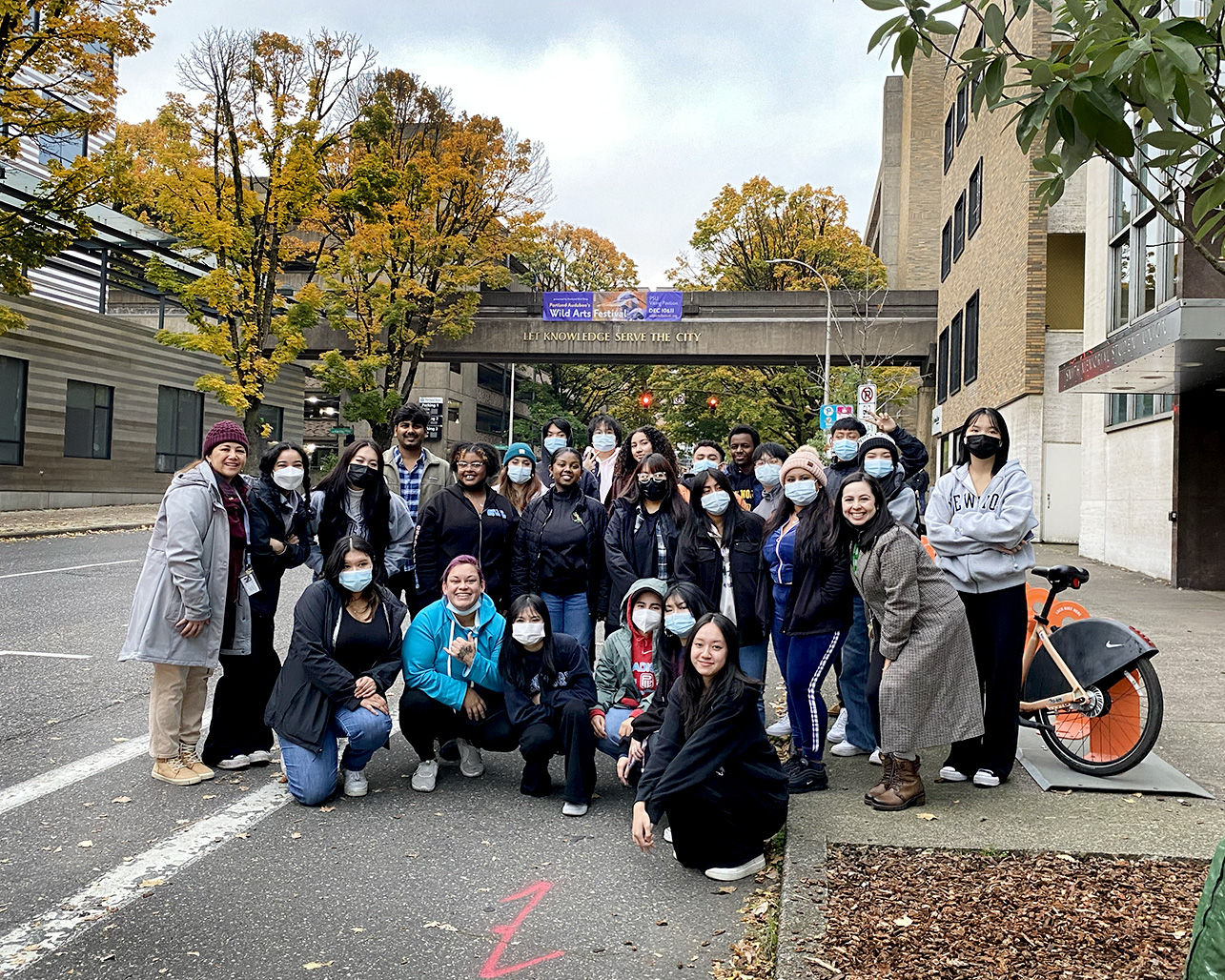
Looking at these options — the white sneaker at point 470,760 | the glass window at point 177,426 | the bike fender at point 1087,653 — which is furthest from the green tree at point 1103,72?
the glass window at point 177,426

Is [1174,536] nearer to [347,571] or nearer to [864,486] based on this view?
[864,486]

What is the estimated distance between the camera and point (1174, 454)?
1505cm

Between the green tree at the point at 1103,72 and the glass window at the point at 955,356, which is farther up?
the glass window at the point at 955,356

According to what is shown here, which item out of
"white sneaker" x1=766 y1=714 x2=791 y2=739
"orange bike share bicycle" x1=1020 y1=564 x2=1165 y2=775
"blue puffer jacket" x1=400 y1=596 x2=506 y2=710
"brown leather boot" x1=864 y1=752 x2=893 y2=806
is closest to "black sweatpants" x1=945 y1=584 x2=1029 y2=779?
"orange bike share bicycle" x1=1020 y1=564 x2=1165 y2=775

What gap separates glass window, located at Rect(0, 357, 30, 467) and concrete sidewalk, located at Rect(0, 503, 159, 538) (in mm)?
1541

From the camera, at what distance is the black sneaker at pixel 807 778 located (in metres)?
5.34

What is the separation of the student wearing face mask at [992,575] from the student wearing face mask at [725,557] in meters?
1.13

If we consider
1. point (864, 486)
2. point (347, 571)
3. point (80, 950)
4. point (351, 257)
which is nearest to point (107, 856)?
point (80, 950)

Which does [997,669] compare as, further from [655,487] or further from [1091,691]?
[655,487]

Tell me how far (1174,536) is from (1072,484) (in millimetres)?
8227

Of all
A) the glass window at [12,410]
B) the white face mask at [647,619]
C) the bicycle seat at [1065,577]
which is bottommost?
the white face mask at [647,619]

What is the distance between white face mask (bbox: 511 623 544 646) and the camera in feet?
18.2

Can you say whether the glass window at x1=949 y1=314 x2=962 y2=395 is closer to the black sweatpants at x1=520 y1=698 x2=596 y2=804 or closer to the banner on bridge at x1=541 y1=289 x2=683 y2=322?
the banner on bridge at x1=541 y1=289 x2=683 y2=322

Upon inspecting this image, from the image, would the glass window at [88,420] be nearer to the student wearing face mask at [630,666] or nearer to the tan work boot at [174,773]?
the tan work boot at [174,773]
